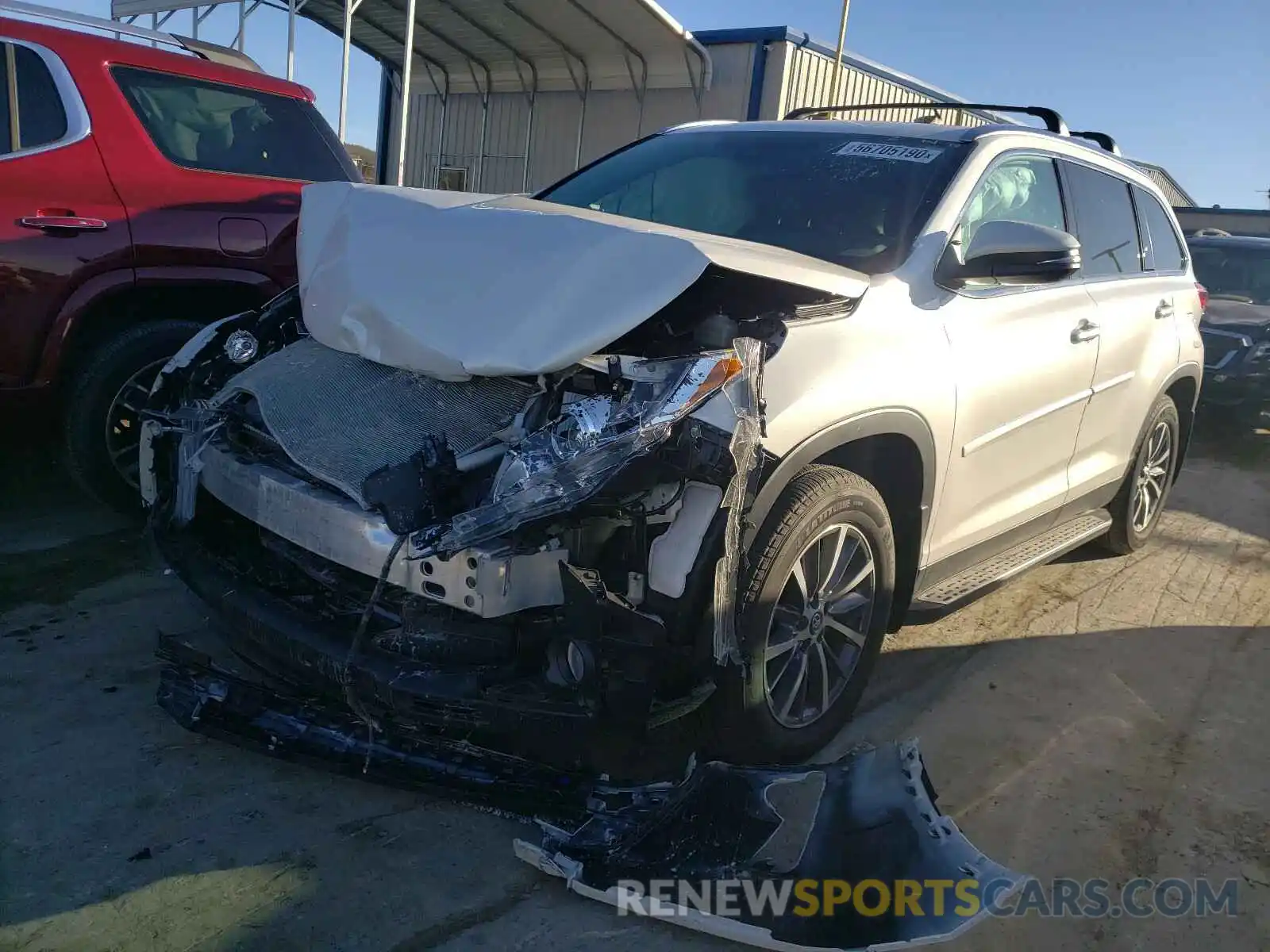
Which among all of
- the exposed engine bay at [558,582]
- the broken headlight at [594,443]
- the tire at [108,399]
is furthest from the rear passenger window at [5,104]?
the broken headlight at [594,443]

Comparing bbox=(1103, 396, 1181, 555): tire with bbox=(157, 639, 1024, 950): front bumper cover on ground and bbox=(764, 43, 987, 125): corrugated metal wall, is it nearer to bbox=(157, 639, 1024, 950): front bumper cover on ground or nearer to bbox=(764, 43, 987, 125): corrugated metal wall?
bbox=(157, 639, 1024, 950): front bumper cover on ground

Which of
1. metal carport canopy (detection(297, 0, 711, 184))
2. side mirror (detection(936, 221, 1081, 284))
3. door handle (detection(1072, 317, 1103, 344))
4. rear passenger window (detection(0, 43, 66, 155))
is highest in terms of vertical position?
metal carport canopy (detection(297, 0, 711, 184))

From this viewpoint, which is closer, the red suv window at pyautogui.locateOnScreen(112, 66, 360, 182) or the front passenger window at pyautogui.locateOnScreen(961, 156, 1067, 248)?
the front passenger window at pyautogui.locateOnScreen(961, 156, 1067, 248)

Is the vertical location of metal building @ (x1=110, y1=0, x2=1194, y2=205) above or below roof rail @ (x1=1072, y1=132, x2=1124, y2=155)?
above


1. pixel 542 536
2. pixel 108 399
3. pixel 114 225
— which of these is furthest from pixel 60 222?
pixel 542 536

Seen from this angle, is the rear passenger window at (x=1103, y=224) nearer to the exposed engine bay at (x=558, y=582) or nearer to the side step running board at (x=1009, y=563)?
the side step running board at (x=1009, y=563)

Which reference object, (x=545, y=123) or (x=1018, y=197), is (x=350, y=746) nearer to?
(x=1018, y=197)

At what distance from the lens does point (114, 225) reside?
410cm

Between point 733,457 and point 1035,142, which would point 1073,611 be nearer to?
point 1035,142

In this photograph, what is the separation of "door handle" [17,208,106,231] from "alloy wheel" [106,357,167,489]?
1.96 ft

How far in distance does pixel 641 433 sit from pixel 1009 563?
2.24 m

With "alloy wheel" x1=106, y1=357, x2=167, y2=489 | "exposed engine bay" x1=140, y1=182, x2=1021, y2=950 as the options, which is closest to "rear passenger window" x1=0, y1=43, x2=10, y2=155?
"alloy wheel" x1=106, y1=357, x2=167, y2=489

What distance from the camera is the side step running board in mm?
3458

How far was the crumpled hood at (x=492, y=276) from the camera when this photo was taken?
245 cm
